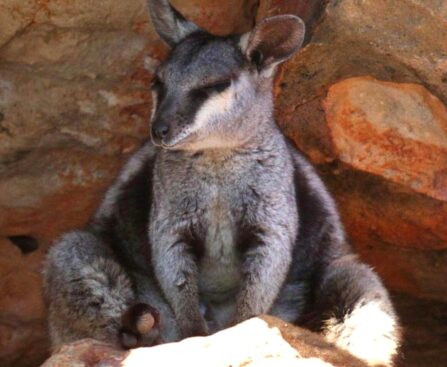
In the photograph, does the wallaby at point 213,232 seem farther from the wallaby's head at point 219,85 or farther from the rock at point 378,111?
the rock at point 378,111

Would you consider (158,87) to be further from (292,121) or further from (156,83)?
(292,121)

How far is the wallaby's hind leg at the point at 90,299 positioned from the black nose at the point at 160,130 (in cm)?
79

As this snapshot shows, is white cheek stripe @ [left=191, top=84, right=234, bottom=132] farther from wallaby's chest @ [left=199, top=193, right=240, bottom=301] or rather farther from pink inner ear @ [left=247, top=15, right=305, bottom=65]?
wallaby's chest @ [left=199, top=193, right=240, bottom=301]

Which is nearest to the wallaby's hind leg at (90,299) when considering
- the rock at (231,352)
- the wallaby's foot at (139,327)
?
the wallaby's foot at (139,327)

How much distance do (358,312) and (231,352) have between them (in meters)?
0.99

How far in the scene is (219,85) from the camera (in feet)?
15.1

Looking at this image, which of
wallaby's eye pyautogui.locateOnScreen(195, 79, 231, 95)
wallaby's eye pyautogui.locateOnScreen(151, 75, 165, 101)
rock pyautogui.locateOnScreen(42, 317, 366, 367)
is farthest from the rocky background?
rock pyautogui.locateOnScreen(42, 317, 366, 367)

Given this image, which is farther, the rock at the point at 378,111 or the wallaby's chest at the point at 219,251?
the rock at the point at 378,111

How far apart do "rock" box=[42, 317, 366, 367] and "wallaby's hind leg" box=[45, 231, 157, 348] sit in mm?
578

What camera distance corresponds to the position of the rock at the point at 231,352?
3.76 meters

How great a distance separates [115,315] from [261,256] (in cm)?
75

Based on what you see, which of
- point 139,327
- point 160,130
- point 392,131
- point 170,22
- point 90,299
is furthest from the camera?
point 392,131

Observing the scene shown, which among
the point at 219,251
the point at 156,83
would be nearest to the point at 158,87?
the point at 156,83

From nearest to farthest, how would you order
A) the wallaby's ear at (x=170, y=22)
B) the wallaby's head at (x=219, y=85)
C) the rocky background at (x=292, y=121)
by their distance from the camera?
the wallaby's head at (x=219, y=85), the wallaby's ear at (x=170, y=22), the rocky background at (x=292, y=121)
